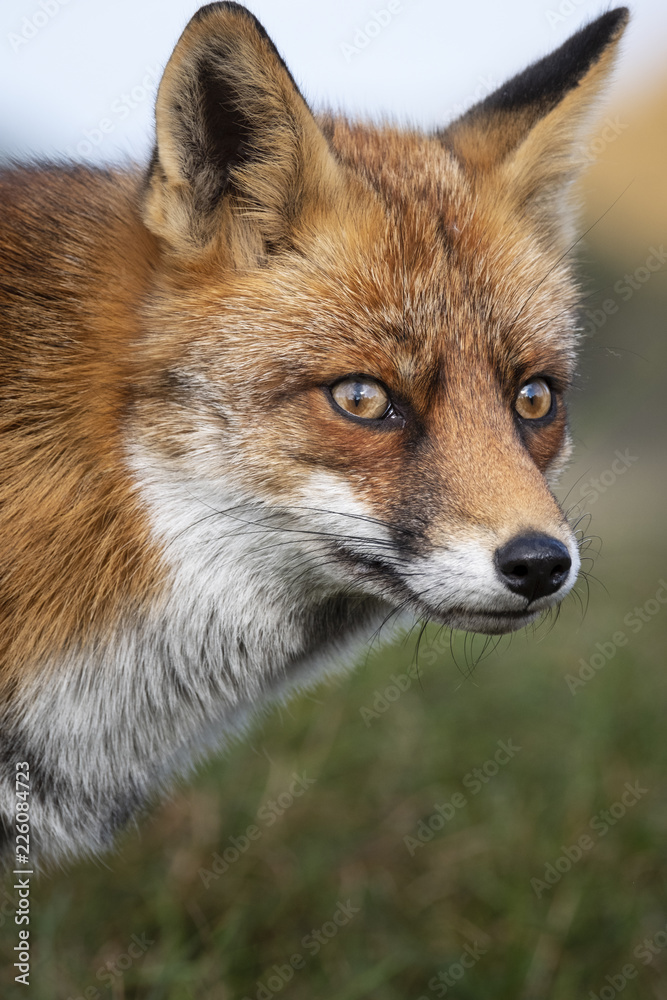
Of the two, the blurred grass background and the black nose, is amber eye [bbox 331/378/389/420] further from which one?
the blurred grass background

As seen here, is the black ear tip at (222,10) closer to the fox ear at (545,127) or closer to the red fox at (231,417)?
the red fox at (231,417)

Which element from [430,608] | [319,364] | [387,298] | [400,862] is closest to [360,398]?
[319,364]

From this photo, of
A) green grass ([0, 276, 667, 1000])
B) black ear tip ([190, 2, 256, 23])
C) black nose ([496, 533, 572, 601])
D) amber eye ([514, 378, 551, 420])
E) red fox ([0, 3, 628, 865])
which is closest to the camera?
black nose ([496, 533, 572, 601])

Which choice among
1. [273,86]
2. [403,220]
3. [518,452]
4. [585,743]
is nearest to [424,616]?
[518,452]

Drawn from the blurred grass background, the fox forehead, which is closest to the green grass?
the blurred grass background

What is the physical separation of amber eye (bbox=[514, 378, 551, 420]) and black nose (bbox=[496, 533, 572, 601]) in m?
0.70

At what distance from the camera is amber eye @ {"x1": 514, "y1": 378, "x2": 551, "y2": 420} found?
8.69 feet

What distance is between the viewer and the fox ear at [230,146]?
7.29 ft

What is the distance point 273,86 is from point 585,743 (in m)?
3.76

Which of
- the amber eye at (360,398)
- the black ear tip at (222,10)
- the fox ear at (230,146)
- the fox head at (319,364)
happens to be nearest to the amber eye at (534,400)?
the fox head at (319,364)

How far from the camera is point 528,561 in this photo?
2.02 m

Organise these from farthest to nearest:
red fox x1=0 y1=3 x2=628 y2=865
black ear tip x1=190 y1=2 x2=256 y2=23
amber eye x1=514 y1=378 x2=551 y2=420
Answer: amber eye x1=514 y1=378 x2=551 y2=420
red fox x1=0 y1=3 x2=628 y2=865
black ear tip x1=190 y1=2 x2=256 y2=23

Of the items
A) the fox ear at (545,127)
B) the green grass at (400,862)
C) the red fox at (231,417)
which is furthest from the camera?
the green grass at (400,862)

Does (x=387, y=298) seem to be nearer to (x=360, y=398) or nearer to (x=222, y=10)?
(x=360, y=398)
